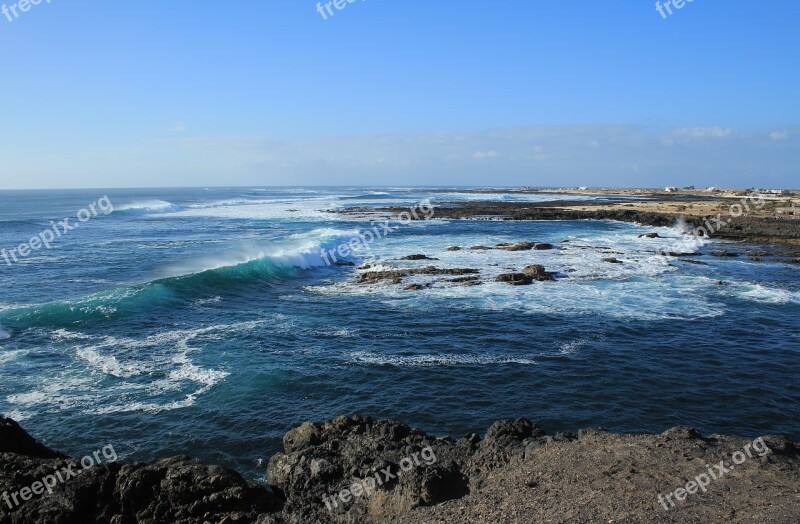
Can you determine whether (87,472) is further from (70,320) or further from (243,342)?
(70,320)

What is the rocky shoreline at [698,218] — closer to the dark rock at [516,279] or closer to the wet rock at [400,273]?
the dark rock at [516,279]

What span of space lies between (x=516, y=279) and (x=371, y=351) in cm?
1429

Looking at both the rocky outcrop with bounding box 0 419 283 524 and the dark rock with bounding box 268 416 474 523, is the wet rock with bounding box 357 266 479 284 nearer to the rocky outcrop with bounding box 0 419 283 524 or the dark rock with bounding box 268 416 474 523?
the dark rock with bounding box 268 416 474 523

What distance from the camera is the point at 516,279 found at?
99.1 feet

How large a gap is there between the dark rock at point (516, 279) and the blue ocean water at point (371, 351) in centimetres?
77

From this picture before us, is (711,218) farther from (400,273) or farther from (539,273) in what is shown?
(400,273)

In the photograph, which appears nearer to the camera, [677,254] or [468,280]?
[468,280]

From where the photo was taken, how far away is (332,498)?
29.3 ft

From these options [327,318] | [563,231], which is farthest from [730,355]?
[563,231]

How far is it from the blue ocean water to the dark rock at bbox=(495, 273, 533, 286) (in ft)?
2.53

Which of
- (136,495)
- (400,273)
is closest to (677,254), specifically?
(400,273)

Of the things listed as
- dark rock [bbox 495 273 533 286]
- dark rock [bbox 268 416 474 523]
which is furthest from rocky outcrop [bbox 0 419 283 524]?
dark rock [bbox 495 273 533 286]

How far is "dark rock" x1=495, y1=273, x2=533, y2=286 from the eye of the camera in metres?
29.7

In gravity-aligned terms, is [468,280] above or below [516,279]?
below
